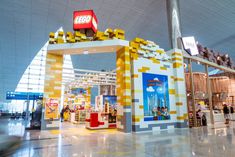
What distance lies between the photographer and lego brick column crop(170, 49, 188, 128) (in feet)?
27.4

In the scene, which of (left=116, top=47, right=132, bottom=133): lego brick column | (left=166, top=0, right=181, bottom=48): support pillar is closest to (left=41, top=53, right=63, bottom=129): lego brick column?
(left=116, top=47, right=132, bottom=133): lego brick column

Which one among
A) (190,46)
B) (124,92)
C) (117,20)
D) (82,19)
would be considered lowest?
(124,92)

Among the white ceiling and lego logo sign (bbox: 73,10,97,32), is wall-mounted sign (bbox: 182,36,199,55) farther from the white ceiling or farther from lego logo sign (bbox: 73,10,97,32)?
the white ceiling

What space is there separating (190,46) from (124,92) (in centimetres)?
548

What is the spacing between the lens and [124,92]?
723 centimetres

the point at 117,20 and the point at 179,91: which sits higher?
the point at 117,20

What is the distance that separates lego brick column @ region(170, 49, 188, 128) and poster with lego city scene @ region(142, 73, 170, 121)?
0.66 meters

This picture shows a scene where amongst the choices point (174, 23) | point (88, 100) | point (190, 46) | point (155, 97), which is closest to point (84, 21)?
point (155, 97)

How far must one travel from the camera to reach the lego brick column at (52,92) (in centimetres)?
768

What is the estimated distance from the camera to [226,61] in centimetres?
1289

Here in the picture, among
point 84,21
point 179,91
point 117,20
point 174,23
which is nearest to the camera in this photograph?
point 84,21

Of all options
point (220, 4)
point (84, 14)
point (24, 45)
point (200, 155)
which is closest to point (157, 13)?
point (220, 4)

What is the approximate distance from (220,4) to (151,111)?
15.0 m

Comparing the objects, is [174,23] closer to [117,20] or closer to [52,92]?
[52,92]
